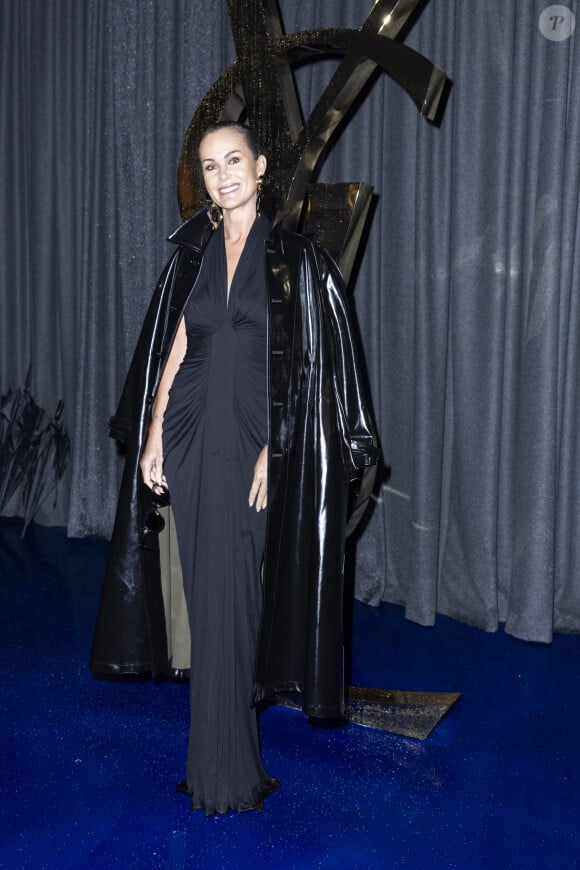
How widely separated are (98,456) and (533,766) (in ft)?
Answer: 9.75

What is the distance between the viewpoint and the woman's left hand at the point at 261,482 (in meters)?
2.21

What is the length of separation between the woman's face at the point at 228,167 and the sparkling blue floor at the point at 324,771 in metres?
1.53

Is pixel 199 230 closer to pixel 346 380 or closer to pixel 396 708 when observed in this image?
pixel 346 380

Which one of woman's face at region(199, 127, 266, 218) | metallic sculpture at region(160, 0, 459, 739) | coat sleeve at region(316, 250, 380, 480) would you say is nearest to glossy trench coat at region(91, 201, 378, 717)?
coat sleeve at region(316, 250, 380, 480)

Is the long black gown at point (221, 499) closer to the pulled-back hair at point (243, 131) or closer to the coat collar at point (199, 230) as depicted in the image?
the coat collar at point (199, 230)

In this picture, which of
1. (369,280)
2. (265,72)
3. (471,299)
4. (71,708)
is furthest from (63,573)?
(265,72)

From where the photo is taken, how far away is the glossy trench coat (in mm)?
2227

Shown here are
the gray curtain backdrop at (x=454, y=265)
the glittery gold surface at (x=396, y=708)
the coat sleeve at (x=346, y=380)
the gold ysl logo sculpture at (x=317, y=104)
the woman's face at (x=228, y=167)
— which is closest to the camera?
the woman's face at (x=228, y=167)

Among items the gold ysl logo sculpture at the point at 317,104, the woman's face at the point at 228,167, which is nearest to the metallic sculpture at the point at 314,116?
the gold ysl logo sculpture at the point at 317,104

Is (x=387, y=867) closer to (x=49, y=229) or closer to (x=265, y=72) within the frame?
(x=265, y=72)

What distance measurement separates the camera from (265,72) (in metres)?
2.78

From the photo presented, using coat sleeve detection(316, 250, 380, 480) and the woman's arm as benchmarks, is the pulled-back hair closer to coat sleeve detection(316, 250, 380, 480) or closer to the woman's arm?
coat sleeve detection(316, 250, 380, 480)

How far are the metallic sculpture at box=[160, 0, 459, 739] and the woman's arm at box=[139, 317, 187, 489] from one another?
0.92 feet

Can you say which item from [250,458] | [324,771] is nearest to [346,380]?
[250,458]
